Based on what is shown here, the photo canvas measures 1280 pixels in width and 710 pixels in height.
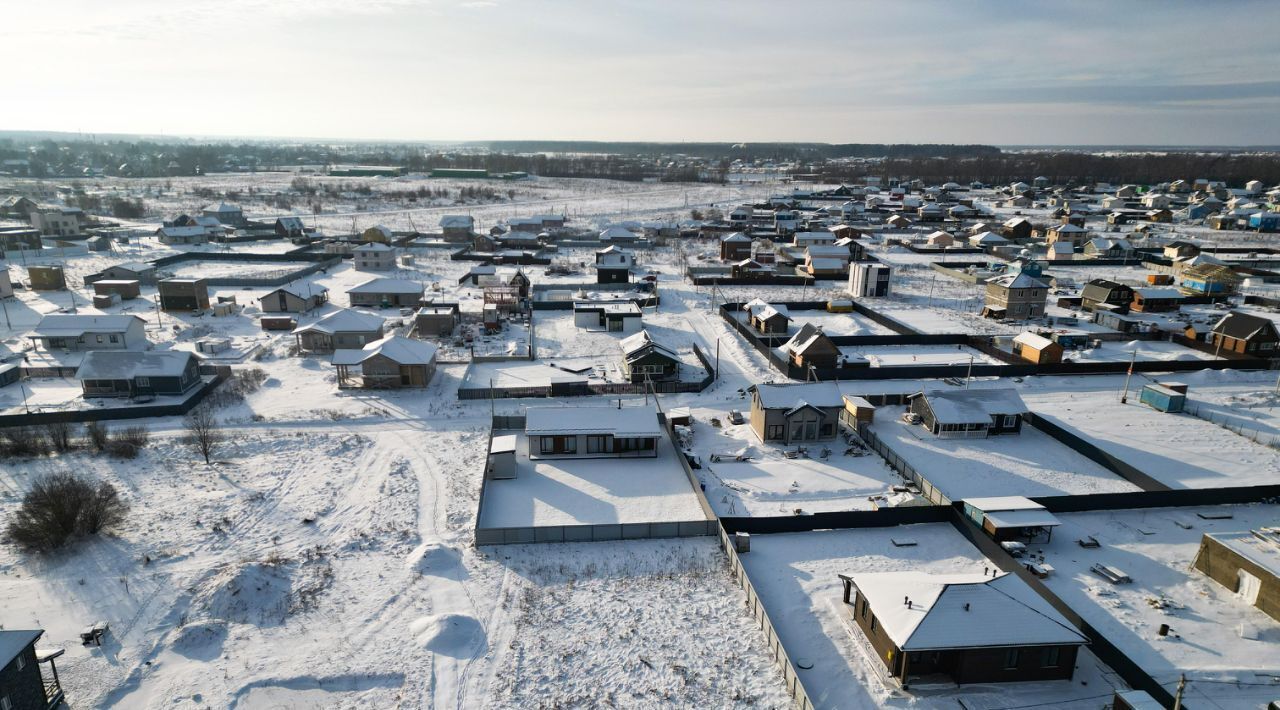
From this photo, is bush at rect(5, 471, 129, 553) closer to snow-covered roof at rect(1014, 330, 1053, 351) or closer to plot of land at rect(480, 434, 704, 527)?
plot of land at rect(480, 434, 704, 527)

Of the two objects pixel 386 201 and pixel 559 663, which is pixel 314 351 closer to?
pixel 559 663

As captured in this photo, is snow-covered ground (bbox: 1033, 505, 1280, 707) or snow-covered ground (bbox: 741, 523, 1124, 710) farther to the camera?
snow-covered ground (bbox: 1033, 505, 1280, 707)

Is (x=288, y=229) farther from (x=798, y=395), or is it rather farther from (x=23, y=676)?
(x=23, y=676)

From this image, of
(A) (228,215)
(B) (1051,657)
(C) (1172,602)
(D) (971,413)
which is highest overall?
(A) (228,215)

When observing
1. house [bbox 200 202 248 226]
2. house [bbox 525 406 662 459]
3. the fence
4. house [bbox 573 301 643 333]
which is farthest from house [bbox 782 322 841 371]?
house [bbox 200 202 248 226]

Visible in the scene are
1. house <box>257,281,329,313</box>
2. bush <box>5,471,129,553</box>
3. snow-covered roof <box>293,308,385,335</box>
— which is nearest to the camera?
bush <box>5,471,129,553</box>

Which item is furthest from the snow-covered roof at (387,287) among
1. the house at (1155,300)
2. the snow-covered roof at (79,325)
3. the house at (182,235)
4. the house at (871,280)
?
the house at (1155,300)

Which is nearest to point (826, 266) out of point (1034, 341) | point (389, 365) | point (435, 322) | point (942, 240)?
point (942, 240)
